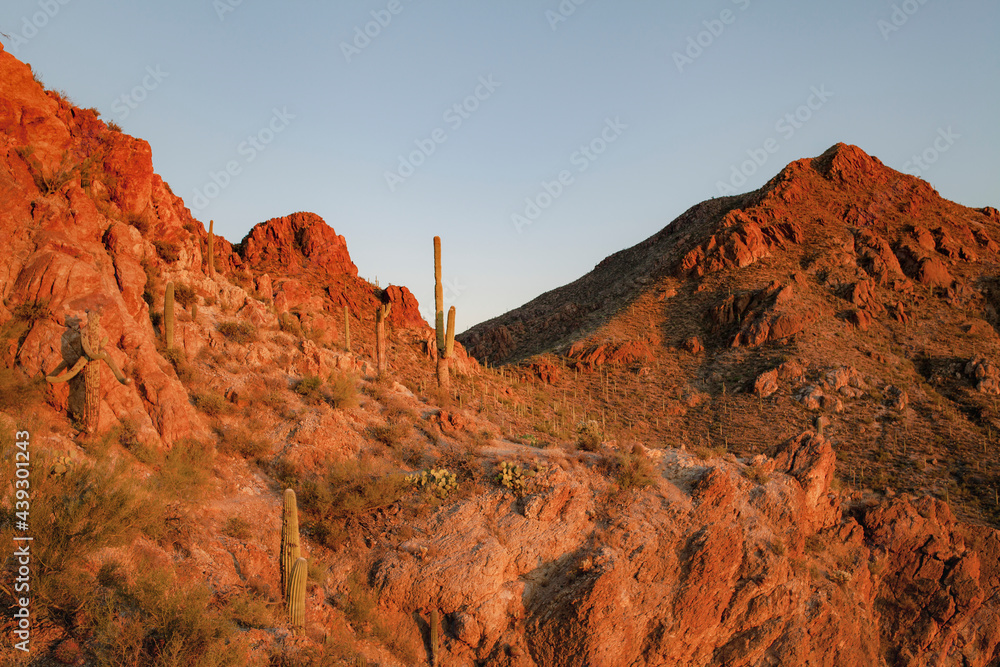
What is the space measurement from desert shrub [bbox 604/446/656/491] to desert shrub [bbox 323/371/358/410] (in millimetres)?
7763

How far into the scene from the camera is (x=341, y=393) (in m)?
19.6

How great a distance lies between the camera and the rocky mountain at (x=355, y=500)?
1062cm

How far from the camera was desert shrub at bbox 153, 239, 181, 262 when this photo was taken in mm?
21688

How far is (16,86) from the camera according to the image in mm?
18312

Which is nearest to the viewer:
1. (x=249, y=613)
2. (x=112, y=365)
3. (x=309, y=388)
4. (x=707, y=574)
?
(x=249, y=613)

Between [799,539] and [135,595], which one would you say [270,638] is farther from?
[799,539]

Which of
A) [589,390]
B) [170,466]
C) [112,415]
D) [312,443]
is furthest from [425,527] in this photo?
[589,390]

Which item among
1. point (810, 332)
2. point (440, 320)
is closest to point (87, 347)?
point (440, 320)

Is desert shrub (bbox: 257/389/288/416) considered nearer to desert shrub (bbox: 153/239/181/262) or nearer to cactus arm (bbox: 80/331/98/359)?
cactus arm (bbox: 80/331/98/359)

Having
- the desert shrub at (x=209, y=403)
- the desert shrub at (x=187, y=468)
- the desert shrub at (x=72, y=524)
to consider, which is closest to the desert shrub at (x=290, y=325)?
the desert shrub at (x=209, y=403)

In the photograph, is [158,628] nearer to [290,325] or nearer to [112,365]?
[112,365]

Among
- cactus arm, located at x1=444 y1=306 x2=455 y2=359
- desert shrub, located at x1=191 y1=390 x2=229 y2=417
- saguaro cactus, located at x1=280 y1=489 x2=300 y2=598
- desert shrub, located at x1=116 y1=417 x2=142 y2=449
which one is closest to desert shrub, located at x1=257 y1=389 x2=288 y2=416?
desert shrub, located at x1=191 y1=390 x2=229 y2=417

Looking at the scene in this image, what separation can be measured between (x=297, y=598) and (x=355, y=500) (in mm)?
3673

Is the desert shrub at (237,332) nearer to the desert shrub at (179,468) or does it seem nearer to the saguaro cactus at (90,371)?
the desert shrub at (179,468)
